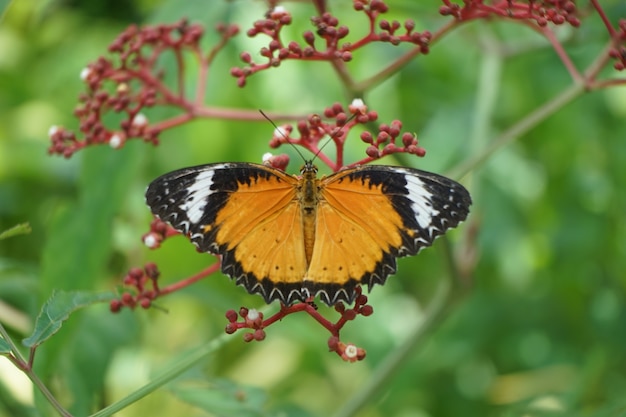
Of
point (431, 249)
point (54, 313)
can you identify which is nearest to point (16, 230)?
point (54, 313)

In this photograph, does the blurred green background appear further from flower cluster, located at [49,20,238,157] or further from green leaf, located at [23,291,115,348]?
green leaf, located at [23,291,115,348]

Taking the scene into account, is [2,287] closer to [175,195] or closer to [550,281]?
[175,195]

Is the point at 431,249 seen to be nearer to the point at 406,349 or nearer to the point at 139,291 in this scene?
the point at 406,349

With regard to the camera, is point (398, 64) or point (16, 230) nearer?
point (16, 230)

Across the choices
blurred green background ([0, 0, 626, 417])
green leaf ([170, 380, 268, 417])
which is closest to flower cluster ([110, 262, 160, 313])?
green leaf ([170, 380, 268, 417])

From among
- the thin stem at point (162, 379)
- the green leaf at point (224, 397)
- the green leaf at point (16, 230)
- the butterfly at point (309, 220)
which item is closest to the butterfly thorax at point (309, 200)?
the butterfly at point (309, 220)

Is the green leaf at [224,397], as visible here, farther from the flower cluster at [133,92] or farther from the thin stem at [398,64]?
the thin stem at [398,64]
